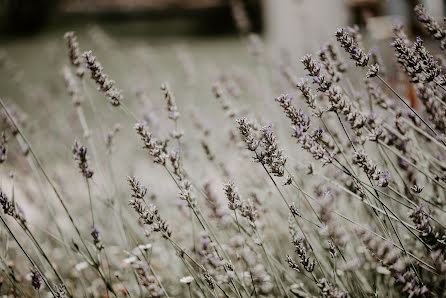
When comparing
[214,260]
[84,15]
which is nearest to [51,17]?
[84,15]

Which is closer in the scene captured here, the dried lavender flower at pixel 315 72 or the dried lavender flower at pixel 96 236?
the dried lavender flower at pixel 315 72

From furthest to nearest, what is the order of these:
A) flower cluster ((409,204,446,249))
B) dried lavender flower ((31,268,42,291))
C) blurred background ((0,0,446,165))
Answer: blurred background ((0,0,446,165)) < dried lavender flower ((31,268,42,291)) < flower cluster ((409,204,446,249))

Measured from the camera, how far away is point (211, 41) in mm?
9922

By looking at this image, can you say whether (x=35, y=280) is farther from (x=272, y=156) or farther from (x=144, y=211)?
(x=272, y=156)

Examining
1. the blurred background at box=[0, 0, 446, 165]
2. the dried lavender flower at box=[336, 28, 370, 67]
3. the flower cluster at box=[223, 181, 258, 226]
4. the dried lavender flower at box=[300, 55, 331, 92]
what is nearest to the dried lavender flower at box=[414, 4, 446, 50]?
the dried lavender flower at box=[336, 28, 370, 67]

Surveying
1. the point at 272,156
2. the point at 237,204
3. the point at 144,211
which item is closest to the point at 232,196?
the point at 237,204

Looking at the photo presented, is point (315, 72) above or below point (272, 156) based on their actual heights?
above

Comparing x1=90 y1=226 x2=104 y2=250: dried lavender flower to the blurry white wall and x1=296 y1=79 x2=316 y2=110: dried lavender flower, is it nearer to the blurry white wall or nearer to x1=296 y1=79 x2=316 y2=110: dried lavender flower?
x1=296 y1=79 x2=316 y2=110: dried lavender flower

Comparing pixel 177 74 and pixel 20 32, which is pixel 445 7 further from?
pixel 20 32

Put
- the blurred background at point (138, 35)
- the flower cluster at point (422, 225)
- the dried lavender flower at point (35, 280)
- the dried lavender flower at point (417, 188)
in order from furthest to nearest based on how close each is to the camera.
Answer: the blurred background at point (138, 35) → the dried lavender flower at point (35, 280) → the dried lavender flower at point (417, 188) → the flower cluster at point (422, 225)

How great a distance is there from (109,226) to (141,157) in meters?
1.41

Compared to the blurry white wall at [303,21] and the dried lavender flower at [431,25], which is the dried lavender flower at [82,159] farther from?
the blurry white wall at [303,21]

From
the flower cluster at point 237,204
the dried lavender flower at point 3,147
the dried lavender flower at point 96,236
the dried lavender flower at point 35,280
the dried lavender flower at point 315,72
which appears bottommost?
the dried lavender flower at point 35,280

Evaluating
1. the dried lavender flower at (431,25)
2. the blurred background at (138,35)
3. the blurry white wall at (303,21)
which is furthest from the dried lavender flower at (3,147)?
the blurred background at (138,35)
